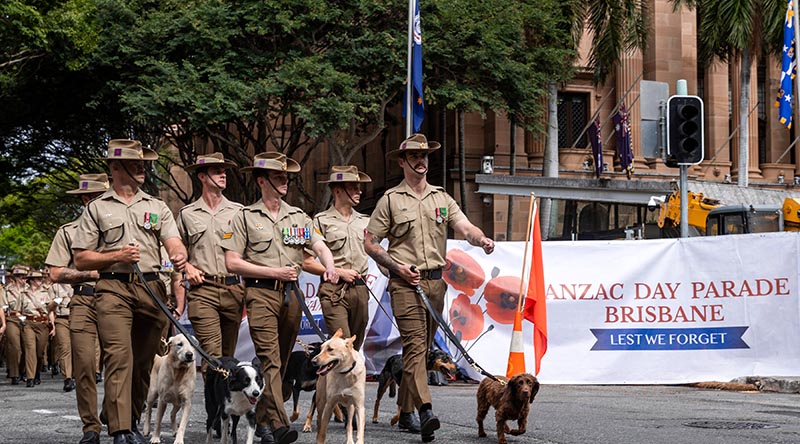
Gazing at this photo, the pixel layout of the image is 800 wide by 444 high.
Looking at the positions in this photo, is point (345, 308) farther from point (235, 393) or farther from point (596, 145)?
point (596, 145)

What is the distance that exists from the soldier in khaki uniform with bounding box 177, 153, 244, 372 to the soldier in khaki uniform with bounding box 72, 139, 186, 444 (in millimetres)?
453

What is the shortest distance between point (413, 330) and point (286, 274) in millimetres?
1116

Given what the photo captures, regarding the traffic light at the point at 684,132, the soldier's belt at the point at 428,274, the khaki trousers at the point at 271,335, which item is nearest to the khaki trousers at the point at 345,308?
the soldier's belt at the point at 428,274

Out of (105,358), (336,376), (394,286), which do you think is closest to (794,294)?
(394,286)

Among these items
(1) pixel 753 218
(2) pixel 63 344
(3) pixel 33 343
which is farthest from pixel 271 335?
(1) pixel 753 218

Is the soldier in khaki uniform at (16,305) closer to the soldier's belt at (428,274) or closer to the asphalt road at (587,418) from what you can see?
the asphalt road at (587,418)

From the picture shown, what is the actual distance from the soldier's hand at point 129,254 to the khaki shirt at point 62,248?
877 mm

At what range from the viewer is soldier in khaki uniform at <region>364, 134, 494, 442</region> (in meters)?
9.39

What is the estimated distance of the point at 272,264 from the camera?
30.2 feet

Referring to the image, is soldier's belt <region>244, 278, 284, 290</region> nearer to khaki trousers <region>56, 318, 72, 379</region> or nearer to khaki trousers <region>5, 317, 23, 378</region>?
khaki trousers <region>56, 318, 72, 379</region>

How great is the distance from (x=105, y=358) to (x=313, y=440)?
1929 mm

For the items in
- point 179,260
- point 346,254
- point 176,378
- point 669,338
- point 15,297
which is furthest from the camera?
point 15,297

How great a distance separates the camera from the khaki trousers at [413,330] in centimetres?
925

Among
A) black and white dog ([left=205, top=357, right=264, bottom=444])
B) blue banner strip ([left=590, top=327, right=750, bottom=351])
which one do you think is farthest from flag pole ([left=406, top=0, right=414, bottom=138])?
black and white dog ([left=205, top=357, right=264, bottom=444])
